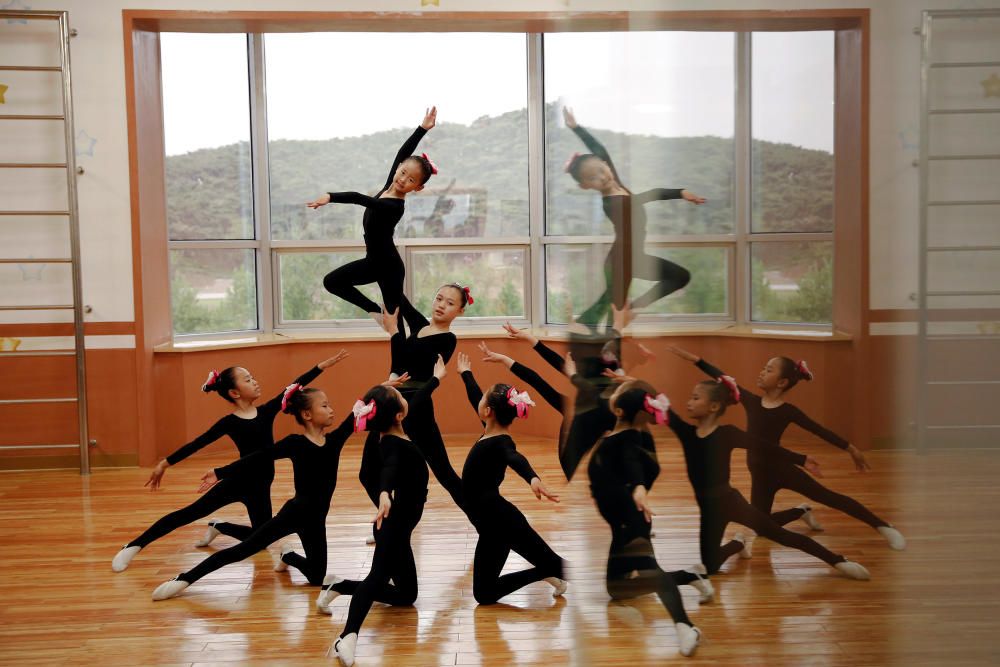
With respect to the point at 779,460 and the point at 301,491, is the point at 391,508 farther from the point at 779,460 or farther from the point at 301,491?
the point at 779,460

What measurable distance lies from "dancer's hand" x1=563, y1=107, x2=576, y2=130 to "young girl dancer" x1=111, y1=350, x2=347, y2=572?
7.21 ft

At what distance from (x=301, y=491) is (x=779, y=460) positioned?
2175 millimetres

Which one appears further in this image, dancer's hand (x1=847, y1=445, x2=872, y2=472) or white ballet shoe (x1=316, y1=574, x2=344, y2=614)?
white ballet shoe (x1=316, y1=574, x2=344, y2=614)

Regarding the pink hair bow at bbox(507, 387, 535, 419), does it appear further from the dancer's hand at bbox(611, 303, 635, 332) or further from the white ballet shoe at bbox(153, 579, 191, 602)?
the dancer's hand at bbox(611, 303, 635, 332)

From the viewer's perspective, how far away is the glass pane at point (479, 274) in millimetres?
4809

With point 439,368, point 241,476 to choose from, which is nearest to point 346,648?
point 241,476

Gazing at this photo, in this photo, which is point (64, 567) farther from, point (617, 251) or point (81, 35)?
point (617, 251)

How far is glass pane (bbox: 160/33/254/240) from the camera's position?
437cm

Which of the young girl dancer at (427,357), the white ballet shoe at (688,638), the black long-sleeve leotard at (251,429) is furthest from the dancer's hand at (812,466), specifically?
the black long-sleeve leotard at (251,429)

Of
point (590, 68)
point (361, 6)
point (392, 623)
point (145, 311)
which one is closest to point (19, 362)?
point (145, 311)

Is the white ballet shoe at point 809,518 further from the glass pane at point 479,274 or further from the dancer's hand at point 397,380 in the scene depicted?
the glass pane at point 479,274

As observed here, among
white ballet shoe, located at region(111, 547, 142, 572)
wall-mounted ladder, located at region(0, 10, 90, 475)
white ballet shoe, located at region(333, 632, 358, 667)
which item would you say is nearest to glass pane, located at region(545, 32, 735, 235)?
white ballet shoe, located at region(333, 632, 358, 667)

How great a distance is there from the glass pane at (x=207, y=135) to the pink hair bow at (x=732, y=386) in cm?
445

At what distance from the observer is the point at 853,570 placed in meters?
0.38
